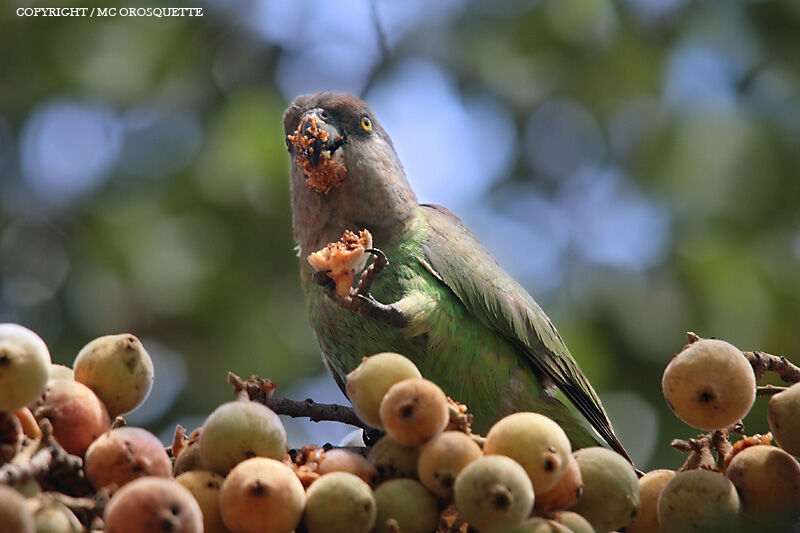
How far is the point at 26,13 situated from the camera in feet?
18.2

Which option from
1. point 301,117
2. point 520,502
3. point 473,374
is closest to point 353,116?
point 301,117

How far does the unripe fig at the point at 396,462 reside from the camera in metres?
1.85

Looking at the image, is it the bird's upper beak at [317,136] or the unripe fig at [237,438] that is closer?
the unripe fig at [237,438]

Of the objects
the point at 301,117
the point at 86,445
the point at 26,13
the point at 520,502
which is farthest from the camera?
the point at 26,13

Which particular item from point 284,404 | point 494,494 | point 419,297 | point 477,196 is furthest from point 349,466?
point 477,196

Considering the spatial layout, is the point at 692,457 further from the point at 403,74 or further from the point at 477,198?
the point at 403,74

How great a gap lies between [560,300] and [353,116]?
1.94 metres

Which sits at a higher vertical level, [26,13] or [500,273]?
[26,13]

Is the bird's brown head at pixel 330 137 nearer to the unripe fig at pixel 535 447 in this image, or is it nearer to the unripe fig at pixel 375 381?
the unripe fig at pixel 375 381

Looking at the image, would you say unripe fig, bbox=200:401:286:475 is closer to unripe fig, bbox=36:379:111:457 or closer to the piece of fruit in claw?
unripe fig, bbox=36:379:111:457

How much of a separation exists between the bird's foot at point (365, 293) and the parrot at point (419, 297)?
0.07 m

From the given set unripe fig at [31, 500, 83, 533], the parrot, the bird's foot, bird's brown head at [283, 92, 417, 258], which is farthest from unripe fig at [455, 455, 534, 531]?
bird's brown head at [283, 92, 417, 258]

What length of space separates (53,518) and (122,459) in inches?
8.0

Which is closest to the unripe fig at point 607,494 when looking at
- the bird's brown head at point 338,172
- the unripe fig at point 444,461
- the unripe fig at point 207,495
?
the unripe fig at point 444,461
